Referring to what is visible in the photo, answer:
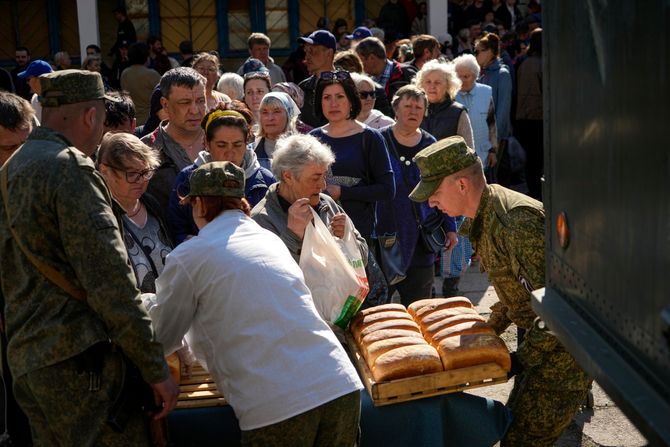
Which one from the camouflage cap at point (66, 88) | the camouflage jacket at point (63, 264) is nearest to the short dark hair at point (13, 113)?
the camouflage cap at point (66, 88)

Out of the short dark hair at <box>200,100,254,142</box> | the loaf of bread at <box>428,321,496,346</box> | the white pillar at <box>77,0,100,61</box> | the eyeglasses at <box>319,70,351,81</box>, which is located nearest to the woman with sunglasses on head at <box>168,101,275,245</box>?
the short dark hair at <box>200,100,254,142</box>

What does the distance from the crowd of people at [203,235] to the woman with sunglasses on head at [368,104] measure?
0.06ft

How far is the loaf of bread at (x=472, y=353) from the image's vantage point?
3998mm

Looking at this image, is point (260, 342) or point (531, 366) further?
point (531, 366)

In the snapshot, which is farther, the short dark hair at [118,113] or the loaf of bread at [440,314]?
the short dark hair at [118,113]

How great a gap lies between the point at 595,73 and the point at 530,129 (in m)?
8.80

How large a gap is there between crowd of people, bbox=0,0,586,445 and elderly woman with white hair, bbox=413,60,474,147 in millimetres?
728

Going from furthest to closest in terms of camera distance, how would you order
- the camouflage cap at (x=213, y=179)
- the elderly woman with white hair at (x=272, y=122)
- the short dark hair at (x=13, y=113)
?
the elderly woman with white hair at (x=272, y=122), the short dark hair at (x=13, y=113), the camouflage cap at (x=213, y=179)

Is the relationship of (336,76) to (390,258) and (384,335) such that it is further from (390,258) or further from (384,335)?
(384,335)

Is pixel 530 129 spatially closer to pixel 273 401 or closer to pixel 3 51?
pixel 273 401

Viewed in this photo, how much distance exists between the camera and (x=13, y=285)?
3303mm

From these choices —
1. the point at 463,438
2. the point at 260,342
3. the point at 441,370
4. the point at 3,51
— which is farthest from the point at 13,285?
the point at 3,51

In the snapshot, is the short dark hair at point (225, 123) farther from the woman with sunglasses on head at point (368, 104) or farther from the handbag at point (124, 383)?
the handbag at point (124, 383)

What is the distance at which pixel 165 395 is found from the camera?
3414mm
